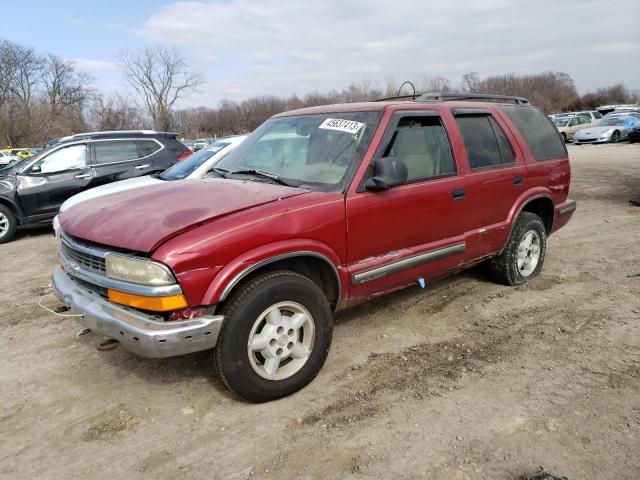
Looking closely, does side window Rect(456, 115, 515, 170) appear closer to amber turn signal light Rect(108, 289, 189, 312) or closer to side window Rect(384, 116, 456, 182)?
side window Rect(384, 116, 456, 182)

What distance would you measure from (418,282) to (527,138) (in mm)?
2161

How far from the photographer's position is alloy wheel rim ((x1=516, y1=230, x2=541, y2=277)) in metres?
5.02

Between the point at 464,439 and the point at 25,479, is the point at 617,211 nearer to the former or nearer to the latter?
the point at 464,439

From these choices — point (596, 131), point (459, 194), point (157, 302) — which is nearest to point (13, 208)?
point (157, 302)

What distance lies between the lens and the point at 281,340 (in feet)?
9.96

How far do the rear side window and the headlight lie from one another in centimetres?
384

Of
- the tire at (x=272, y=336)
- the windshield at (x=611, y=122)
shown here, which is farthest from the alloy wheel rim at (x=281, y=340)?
the windshield at (x=611, y=122)

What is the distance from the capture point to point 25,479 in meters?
2.48

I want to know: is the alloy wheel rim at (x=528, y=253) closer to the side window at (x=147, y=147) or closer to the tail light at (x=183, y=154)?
the tail light at (x=183, y=154)

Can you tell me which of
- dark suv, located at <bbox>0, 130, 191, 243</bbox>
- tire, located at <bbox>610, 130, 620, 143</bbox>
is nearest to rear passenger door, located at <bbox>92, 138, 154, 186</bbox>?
dark suv, located at <bbox>0, 130, 191, 243</bbox>

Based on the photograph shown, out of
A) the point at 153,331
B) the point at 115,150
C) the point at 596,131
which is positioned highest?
the point at 596,131

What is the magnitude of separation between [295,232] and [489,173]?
2.23 meters

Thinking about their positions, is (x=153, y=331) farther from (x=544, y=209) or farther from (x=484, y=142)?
(x=544, y=209)

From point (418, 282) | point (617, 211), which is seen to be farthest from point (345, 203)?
point (617, 211)
